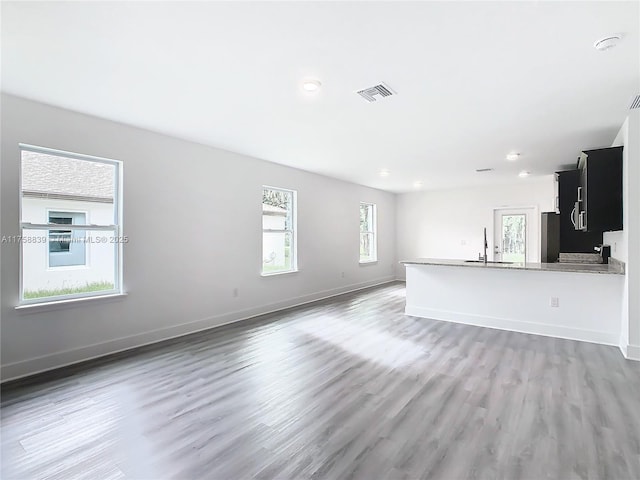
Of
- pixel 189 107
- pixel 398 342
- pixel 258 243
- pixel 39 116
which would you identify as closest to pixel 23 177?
pixel 39 116

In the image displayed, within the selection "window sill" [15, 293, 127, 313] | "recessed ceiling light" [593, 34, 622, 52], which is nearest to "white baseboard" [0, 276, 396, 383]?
"window sill" [15, 293, 127, 313]

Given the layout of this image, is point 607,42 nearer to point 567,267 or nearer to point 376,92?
point 376,92

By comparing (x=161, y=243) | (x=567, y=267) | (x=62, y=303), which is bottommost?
(x=62, y=303)

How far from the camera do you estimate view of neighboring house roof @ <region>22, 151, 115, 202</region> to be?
3271 millimetres

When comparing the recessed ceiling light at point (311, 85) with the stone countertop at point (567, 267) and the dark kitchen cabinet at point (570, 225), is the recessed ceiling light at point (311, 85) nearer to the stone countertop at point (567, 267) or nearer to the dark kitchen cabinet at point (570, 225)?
the stone countertop at point (567, 267)

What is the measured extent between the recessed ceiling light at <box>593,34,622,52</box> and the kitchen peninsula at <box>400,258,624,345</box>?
271 centimetres

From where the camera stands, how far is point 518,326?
15.2 feet

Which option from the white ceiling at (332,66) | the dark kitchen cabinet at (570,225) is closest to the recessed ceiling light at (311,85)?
the white ceiling at (332,66)

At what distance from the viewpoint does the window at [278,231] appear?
584 cm

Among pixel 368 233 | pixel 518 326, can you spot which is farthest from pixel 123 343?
pixel 368 233

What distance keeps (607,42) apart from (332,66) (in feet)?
5.95

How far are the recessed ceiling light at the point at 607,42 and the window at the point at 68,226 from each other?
448 centimetres

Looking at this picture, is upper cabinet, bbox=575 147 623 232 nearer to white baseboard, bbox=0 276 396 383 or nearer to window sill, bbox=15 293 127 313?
white baseboard, bbox=0 276 396 383

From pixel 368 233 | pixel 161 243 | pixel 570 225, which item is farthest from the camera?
pixel 368 233
